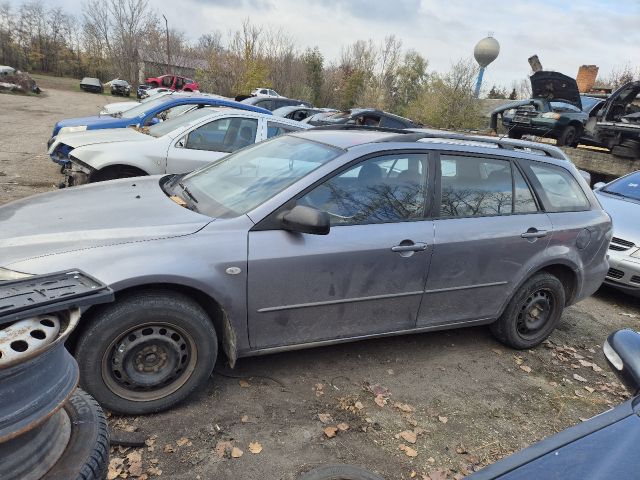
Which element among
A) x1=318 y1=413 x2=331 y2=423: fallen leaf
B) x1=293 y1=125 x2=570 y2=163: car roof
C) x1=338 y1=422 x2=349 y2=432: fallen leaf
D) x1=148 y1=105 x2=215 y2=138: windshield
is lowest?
x1=338 y1=422 x2=349 y2=432: fallen leaf

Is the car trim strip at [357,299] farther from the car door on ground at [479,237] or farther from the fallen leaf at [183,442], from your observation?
the fallen leaf at [183,442]

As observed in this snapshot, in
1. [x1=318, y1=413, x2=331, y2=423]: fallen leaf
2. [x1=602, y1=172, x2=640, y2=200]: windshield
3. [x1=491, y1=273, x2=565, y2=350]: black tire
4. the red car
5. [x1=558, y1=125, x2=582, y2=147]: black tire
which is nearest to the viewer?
[x1=318, y1=413, x2=331, y2=423]: fallen leaf

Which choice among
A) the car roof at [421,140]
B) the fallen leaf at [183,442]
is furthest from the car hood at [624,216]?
the fallen leaf at [183,442]

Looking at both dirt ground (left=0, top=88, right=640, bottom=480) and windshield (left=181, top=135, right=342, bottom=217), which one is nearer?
dirt ground (left=0, top=88, right=640, bottom=480)

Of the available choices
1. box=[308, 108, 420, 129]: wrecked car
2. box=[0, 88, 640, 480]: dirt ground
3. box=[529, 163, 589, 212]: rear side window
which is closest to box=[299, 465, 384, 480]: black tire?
box=[0, 88, 640, 480]: dirt ground

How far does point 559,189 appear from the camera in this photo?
4121 millimetres

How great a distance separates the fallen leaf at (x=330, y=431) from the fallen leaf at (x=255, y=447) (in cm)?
43

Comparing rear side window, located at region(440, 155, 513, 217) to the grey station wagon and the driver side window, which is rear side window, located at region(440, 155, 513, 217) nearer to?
the grey station wagon

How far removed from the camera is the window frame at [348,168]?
2.87 metres

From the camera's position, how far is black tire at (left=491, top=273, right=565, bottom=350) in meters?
3.99

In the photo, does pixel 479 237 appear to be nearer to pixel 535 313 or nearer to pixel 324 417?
pixel 535 313

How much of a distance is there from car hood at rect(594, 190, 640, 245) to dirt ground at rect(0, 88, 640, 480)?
1996mm

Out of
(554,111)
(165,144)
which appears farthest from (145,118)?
(554,111)

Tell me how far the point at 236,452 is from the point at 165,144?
481cm
